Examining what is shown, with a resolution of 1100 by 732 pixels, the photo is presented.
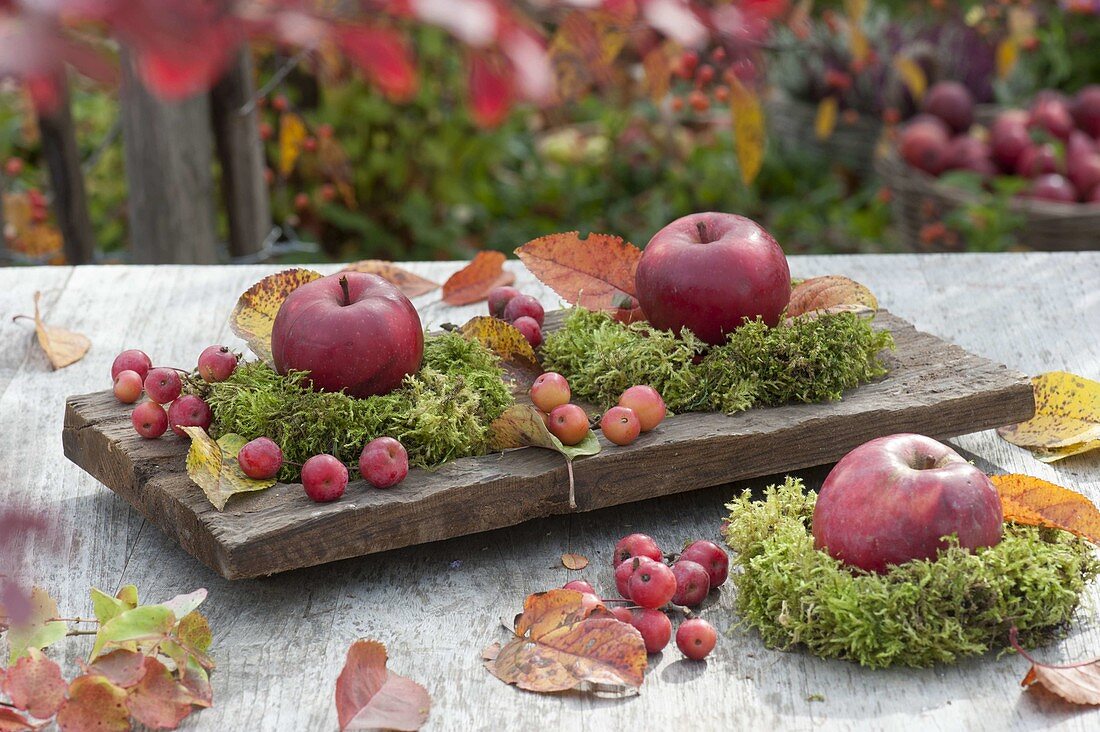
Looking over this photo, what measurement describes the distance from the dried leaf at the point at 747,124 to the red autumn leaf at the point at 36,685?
182 cm

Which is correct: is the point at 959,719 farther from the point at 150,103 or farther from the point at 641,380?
the point at 150,103

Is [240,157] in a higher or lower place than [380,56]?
lower

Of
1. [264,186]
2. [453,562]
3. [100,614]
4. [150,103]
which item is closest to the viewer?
[100,614]

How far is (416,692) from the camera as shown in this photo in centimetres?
144

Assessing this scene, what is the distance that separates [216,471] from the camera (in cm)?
166

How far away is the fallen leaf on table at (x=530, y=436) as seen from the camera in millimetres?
1766

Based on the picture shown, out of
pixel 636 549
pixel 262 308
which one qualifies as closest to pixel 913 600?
pixel 636 549

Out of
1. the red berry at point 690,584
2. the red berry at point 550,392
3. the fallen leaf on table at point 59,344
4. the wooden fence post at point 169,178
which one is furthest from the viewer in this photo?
the wooden fence post at point 169,178

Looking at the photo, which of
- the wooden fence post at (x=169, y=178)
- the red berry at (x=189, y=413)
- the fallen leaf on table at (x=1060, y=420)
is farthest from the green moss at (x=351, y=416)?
the wooden fence post at (x=169, y=178)

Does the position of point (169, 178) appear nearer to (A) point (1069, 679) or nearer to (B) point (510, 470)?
(B) point (510, 470)

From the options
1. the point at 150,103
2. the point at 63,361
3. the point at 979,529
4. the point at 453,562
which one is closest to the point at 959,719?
Result: the point at 979,529

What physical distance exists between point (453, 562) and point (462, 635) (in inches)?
7.7

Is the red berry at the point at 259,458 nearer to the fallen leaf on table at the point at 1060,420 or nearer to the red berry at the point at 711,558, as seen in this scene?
the red berry at the point at 711,558

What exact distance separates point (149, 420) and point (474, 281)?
955 millimetres
